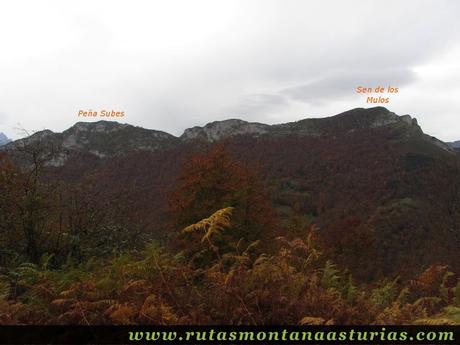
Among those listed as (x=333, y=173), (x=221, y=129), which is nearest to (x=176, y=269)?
(x=333, y=173)

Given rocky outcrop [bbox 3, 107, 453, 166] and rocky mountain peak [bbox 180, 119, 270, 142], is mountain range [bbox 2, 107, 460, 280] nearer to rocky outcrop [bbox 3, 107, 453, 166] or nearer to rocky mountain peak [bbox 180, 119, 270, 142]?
rocky outcrop [bbox 3, 107, 453, 166]

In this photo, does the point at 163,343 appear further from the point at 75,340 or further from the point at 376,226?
the point at 376,226

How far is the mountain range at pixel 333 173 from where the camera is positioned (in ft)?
131

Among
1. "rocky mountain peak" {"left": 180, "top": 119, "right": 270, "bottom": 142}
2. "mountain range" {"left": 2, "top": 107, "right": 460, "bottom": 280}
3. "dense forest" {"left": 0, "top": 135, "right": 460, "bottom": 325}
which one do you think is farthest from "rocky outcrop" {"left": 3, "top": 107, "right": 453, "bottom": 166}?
"dense forest" {"left": 0, "top": 135, "right": 460, "bottom": 325}

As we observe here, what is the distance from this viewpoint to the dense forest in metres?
5.12

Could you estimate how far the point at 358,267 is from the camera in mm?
40906

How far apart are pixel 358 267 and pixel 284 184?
49.1 metres

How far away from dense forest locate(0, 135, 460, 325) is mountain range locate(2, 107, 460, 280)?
1.27 meters

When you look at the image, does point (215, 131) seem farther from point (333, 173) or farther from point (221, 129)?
point (333, 173)

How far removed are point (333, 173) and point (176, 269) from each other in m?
93.5

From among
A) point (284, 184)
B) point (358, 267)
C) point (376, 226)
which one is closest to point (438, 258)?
point (358, 267)

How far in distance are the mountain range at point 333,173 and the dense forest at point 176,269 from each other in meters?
1.27

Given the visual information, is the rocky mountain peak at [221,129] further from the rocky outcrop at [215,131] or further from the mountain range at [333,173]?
the mountain range at [333,173]

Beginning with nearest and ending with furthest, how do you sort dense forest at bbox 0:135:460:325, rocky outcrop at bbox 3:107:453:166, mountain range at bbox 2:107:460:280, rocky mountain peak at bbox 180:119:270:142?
dense forest at bbox 0:135:460:325, mountain range at bbox 2:107:460:280, rocky outcrop at bbox 3:107:453:166, rocky mountain peak at bbox 180:119:270:142
